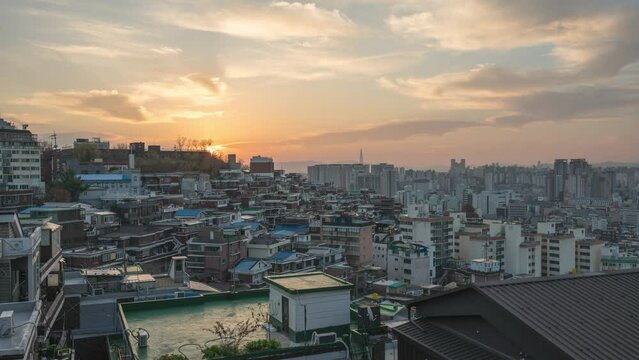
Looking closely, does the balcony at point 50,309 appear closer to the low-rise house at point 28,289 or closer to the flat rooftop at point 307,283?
the low-rise house at point 28,289

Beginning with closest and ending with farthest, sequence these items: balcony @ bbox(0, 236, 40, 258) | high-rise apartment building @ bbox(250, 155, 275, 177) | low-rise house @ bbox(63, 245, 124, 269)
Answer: balcony @ bbox(0, 236, 40, 258), low-rise house @ bbox(63, 245, 124, 269), high-rise apartment building @ bbox(250, 155, 275, 177)

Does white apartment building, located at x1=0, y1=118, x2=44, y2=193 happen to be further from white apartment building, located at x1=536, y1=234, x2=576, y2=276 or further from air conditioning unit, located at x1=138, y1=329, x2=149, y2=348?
white apartment building, located at x1=536, y1=234, x2=576, y2=276

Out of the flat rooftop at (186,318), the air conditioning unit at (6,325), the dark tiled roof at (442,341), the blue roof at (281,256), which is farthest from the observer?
the blue roof at (281,256)

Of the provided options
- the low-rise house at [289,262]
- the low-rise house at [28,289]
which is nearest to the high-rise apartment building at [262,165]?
the low-rise house at [289,262]

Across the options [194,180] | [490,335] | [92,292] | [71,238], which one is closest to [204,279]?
[71,238]

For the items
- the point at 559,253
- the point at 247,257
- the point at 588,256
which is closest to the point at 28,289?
the point at 247,257

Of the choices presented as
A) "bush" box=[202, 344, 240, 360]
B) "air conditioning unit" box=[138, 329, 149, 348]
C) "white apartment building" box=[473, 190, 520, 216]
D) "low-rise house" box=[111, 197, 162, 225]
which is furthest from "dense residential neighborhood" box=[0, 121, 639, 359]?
"white apartment building" box=[473, 190, 520, 216]
